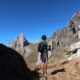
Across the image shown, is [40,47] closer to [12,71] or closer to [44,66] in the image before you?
[44,66]

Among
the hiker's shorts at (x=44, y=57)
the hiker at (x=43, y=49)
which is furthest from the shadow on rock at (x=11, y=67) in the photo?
the hiker's shorts at (x=44, y=57)

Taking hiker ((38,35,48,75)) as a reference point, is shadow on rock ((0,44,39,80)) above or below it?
below

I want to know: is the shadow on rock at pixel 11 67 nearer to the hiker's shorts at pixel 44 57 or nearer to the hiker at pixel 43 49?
the hiker at pixel 43 49

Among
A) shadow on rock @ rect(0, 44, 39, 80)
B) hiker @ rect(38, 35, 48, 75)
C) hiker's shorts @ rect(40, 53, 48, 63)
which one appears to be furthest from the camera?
hiker's shorts @ rect(40, 53, 48, 63)

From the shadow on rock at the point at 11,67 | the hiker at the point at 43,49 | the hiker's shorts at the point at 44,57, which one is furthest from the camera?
the hiker's shorts at the point at 44,57

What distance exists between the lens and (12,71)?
34.2 feet

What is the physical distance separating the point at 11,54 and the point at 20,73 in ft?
3.09

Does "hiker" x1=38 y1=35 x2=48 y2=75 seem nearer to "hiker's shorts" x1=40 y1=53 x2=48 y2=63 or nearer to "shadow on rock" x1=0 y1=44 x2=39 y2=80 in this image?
"hiker's shorts" x1=40 y1=53 x2=48 y2=63

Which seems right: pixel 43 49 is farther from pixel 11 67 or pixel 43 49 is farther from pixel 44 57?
pixel 11 67

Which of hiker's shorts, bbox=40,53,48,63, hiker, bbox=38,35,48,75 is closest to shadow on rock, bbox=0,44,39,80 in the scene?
hiker, bbox=38,35,48,75

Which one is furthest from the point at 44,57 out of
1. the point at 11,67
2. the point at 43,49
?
the point at 11,67

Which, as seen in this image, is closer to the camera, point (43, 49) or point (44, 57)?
point (43, 49)

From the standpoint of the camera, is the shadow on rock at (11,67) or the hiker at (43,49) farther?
the hiker at (43,49)

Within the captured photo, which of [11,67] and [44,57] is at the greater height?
[44,57]
